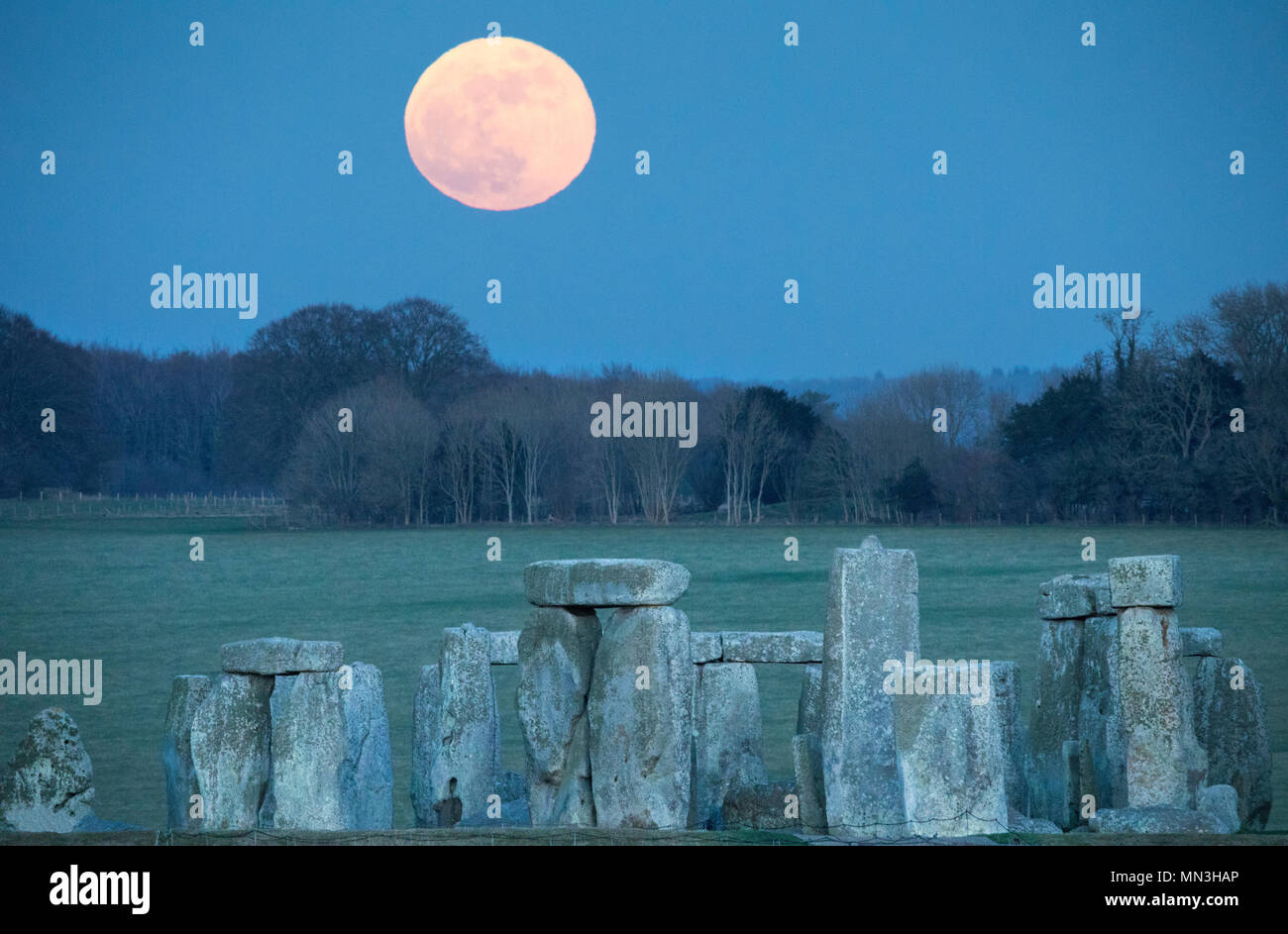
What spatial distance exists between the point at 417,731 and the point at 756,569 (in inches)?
1326

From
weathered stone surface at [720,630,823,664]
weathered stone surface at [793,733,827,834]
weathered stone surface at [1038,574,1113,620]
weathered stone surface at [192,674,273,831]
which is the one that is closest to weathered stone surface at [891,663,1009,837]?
weathered stone surface at [793,733,827,834]

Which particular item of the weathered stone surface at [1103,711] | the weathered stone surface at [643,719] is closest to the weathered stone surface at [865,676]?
the weathered stone surface at [643,719]

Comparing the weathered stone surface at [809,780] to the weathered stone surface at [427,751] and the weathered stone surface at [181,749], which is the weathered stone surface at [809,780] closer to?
the weathered stone surface at [427,751]

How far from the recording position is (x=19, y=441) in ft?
202

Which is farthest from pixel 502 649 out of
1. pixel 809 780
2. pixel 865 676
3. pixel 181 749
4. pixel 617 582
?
pixel 865 676

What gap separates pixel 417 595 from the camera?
136 feet

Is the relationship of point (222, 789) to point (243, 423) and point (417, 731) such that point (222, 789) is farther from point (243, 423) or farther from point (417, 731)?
point (243, 423)

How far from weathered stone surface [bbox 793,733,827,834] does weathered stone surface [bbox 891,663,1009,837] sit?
3.78 feet

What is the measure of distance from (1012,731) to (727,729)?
236cm

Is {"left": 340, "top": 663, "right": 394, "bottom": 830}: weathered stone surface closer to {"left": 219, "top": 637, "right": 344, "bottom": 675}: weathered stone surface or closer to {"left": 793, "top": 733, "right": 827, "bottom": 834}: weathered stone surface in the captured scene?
{"left": 219, "top": 637, "right": 344, "bottom": 675}: weathered stone surface

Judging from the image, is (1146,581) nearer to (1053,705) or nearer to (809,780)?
(1053,705)

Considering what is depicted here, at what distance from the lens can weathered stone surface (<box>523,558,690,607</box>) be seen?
1002cm

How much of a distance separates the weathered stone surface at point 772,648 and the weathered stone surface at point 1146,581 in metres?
3.13
